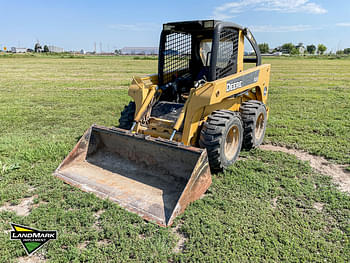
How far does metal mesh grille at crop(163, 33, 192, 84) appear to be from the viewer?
554cm

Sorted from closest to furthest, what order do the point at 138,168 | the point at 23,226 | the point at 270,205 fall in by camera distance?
the point at 23,226 → the point at 270,205 → the point at 138,168

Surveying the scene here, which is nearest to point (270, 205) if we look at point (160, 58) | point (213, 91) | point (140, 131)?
point (213, 91)

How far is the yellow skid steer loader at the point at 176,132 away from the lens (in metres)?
3.70

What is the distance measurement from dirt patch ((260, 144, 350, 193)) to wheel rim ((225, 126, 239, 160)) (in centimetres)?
117

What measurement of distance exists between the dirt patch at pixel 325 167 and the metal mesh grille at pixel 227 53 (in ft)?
6.07

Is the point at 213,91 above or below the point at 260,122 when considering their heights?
above

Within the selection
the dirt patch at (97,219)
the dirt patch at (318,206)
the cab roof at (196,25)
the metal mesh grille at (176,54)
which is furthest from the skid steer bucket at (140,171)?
the cab roof at (196,25)

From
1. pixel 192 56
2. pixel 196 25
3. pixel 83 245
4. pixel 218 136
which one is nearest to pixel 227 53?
pixel 196 25

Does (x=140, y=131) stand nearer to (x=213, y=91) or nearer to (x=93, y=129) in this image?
(x=93, y=129)

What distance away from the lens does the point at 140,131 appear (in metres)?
4.86

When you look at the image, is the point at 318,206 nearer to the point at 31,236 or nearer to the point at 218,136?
the point at 218,136

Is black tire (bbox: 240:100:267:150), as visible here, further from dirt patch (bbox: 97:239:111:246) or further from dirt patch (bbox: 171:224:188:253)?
dirt patch (bbox: 97:239:111:246)

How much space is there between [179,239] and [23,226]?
1.79 metres

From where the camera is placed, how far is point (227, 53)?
16.6 ft
